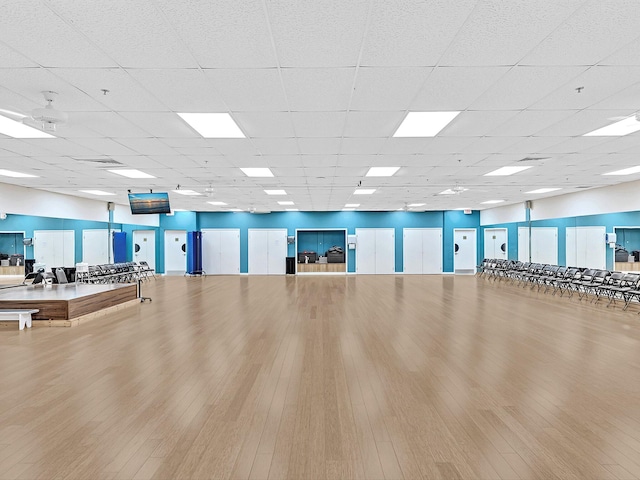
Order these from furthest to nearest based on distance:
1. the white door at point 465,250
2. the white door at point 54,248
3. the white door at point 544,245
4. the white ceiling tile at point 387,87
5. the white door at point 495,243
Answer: the white door at point 465,250
the white door at point 495,243
the white door at point 544,245
the white door at point 54,248
the white ceiling tile at point 387,87

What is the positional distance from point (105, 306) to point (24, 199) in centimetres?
470

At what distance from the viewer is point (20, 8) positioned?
2346 mm

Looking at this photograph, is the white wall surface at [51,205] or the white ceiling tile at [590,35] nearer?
the white ceiling tile at [590,35]

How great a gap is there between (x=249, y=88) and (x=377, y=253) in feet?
48.2

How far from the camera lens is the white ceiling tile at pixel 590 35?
2.40m

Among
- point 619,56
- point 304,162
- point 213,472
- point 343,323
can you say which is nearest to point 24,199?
point 304,162

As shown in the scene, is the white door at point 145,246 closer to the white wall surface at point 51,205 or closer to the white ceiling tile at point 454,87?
the white wall surface at point 51,205

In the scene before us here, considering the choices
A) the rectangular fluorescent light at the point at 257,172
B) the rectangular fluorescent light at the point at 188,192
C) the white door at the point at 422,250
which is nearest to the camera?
the rectangular fluorescent light at the point at 257,172

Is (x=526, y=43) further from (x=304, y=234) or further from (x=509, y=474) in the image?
(x=304, y=234)

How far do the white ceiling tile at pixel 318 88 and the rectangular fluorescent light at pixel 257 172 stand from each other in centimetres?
350

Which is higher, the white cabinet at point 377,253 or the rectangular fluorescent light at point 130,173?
the rectangular fluorescent light at point 130,173

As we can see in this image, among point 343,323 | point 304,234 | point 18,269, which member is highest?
point 304,234

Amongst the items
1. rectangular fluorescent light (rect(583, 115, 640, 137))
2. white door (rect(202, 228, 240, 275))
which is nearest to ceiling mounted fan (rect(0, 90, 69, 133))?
rectangular fluorescent light (rect(583, 115, 640, 137))

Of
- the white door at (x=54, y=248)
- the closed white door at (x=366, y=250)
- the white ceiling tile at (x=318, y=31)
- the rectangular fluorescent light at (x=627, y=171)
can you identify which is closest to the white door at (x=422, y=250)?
the closed white door at (x=366, y=250)
